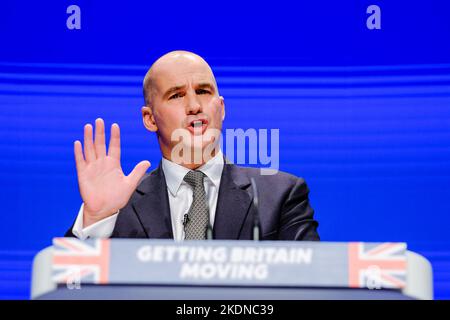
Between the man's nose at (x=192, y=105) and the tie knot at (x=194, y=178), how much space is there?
274mm

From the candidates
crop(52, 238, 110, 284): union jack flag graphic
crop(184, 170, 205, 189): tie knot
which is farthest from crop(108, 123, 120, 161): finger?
crop(52, 238, 110, 284): union jack flag graphic

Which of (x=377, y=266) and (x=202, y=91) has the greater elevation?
(x=202, y=91)

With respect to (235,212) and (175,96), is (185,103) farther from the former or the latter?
Answer: (235,212)

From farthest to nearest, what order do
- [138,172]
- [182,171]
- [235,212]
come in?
1. [182,171]
2. [235,212]
3. [138,172]

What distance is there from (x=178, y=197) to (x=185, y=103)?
418 millimetres

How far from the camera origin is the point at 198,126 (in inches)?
135

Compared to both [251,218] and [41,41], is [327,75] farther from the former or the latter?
[41,41]

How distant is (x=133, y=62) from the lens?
3.94 metres

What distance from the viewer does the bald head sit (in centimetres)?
355

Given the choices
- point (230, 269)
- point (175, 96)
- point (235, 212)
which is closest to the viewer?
point (230, 269)

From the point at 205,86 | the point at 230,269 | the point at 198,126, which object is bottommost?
the point at 230,269

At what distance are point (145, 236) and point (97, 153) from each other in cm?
39

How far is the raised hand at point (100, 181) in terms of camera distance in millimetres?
3100

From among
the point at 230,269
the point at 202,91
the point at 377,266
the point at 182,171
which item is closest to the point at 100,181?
the point at 182,171
